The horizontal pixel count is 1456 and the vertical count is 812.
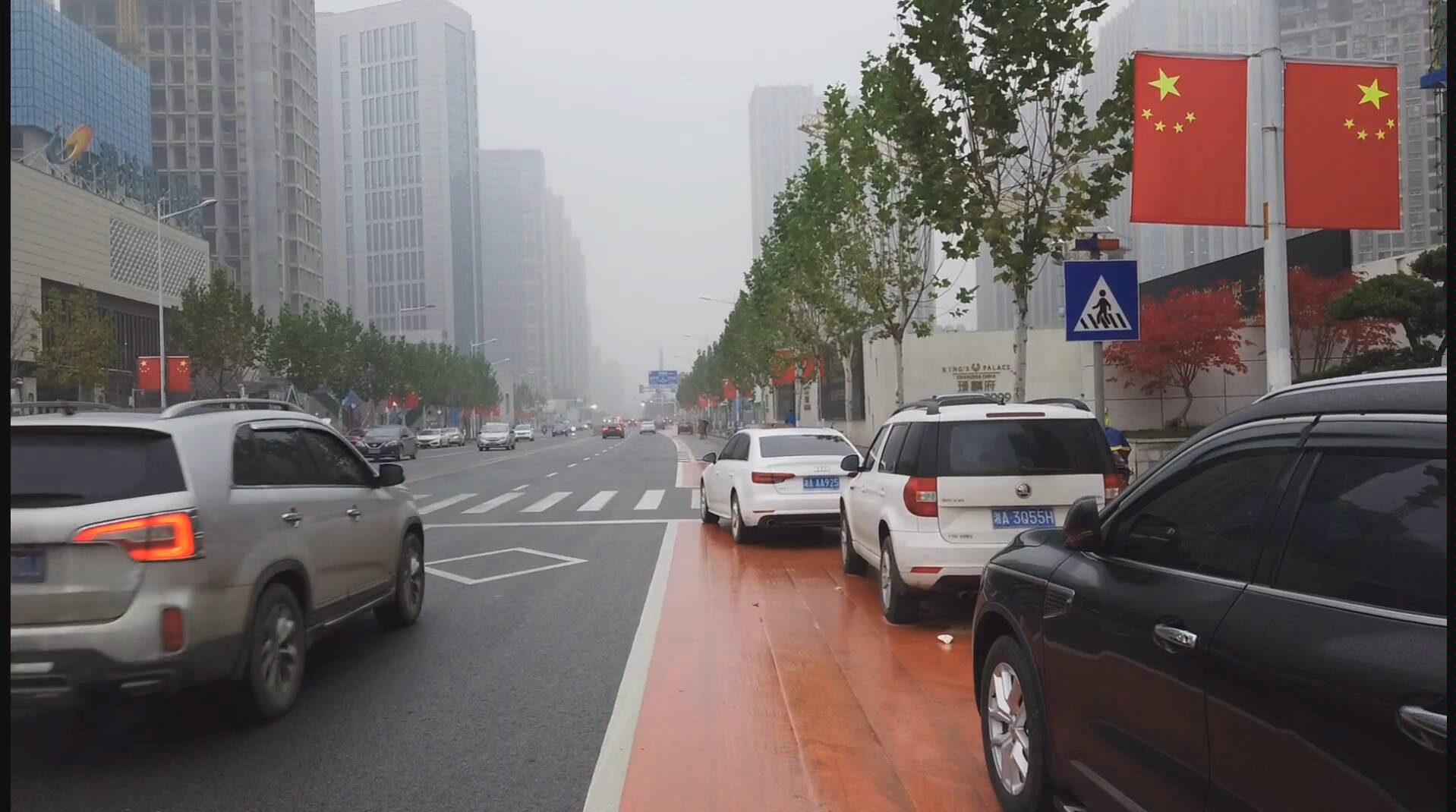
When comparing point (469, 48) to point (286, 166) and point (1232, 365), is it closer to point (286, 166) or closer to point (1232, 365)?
point (286, 166)

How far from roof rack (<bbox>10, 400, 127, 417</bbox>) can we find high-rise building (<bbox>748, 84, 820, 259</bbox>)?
588 feet

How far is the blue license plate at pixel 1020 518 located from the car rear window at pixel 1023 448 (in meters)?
0.25

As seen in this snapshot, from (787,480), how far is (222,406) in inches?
283

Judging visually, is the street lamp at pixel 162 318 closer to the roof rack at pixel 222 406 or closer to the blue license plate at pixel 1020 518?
the roof rack at pixel 222 406

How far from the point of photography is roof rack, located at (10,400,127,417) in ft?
18.3

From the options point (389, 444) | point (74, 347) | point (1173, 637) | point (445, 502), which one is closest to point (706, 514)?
point (445, 502)

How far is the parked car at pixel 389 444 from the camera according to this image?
4091 centimetres

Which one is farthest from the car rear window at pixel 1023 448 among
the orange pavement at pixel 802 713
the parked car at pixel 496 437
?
the parked car at pixel 496 437

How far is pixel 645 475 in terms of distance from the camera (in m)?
28.2

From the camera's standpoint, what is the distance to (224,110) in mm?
85938

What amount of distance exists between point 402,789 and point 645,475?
23893 mm

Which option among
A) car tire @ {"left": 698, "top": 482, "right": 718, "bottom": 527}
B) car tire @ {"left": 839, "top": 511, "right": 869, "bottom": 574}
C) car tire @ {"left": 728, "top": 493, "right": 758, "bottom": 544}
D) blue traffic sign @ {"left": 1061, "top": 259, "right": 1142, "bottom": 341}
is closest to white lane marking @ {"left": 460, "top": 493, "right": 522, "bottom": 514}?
car tire @ {"left": 698, "top": 482, "right": 718, "bottom": 527}

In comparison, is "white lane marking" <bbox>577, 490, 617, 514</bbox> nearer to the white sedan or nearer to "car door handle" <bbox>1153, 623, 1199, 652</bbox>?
the white sedan

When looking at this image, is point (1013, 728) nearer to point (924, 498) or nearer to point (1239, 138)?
point (924, 498)
